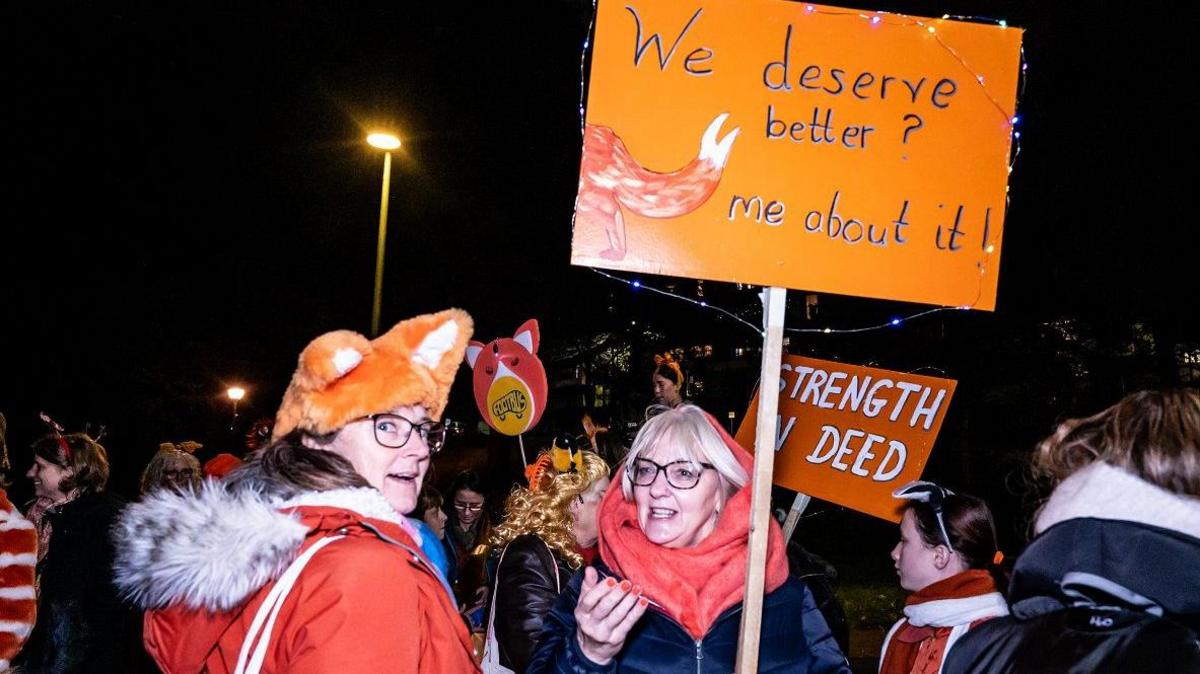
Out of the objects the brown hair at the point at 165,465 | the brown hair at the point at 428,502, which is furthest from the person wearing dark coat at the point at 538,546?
the brown hair at the point at 165,465

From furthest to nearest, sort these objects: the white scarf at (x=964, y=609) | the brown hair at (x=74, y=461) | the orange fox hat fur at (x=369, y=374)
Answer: the brown hair at (x=74, y=461), the white scarf at (x=964, y=609), the orange fox hat fur at (x=369, y=374)

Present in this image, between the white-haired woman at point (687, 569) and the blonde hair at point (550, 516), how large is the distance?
42.4 inches

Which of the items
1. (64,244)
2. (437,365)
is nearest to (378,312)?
(64,244)

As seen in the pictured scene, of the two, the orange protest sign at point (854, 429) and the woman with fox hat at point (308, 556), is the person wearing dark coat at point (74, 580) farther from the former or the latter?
the orange protest sign at point (854, 429)

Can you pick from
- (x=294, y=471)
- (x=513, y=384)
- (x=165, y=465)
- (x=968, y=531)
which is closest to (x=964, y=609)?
(x=968, y=531)

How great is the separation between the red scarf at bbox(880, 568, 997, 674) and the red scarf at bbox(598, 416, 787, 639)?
101 cm

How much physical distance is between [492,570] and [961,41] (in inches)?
129

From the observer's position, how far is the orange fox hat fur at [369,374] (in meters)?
2.37

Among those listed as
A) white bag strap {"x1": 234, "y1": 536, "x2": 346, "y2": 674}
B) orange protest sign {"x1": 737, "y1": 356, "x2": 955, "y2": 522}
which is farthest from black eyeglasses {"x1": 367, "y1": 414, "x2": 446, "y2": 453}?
orange protest sign {"x1": 737, "y1": 356, "x2": 955, "y2": 522}

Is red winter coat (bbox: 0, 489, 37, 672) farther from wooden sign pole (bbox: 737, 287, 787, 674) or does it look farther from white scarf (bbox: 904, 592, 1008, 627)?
white scarf (bbox: 904, 592, 1008, 627)

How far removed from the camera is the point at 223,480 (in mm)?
2328

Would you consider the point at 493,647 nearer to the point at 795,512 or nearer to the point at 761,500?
the point at 795,512

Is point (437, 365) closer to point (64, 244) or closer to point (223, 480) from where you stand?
point (223, 480)

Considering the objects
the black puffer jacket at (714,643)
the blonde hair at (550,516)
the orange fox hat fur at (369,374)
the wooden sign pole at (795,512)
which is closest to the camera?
the orange fox hat fur at (369,374)
